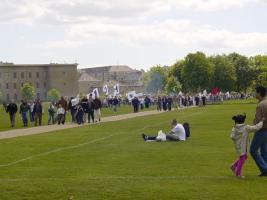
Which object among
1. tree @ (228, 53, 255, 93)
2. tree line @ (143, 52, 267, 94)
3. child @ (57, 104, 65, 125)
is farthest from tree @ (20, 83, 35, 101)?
Answer: child @ (57, 104, 65, 125)

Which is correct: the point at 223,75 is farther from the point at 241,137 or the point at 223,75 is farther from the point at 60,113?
the point at 241,137

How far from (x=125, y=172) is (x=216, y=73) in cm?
13518

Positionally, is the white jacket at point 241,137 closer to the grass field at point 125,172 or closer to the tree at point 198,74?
the grass field at point 125,172

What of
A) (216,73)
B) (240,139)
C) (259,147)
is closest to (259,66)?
(216,73)

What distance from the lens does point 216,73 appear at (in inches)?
→ 5861

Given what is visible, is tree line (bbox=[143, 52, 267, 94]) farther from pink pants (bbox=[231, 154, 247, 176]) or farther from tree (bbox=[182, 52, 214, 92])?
pink pants (bbox=[231, 154, 247, 176])

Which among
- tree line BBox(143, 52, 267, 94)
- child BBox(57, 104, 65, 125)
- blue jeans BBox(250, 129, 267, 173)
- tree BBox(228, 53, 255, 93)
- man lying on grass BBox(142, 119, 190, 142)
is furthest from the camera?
tree BBox(228, 53, 255, 93)

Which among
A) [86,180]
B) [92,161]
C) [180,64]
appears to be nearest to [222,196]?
[86,180]

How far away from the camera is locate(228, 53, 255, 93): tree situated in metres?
158

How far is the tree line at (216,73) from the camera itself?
142m

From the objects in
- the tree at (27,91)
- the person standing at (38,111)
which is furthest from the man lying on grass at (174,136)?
the tree at (27,91)

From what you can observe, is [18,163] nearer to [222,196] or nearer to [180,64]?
[222,196]

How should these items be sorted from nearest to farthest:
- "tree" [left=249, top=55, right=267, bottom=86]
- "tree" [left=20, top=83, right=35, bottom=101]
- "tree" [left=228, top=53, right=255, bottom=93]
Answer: "tree" [left=249, top=55, right=267, bottom=86], "tree" [left=228, top=53, right=255, bottom=93], "tree" [left=20, top=83, right=35, bottom=101]

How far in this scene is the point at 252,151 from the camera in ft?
46.6
